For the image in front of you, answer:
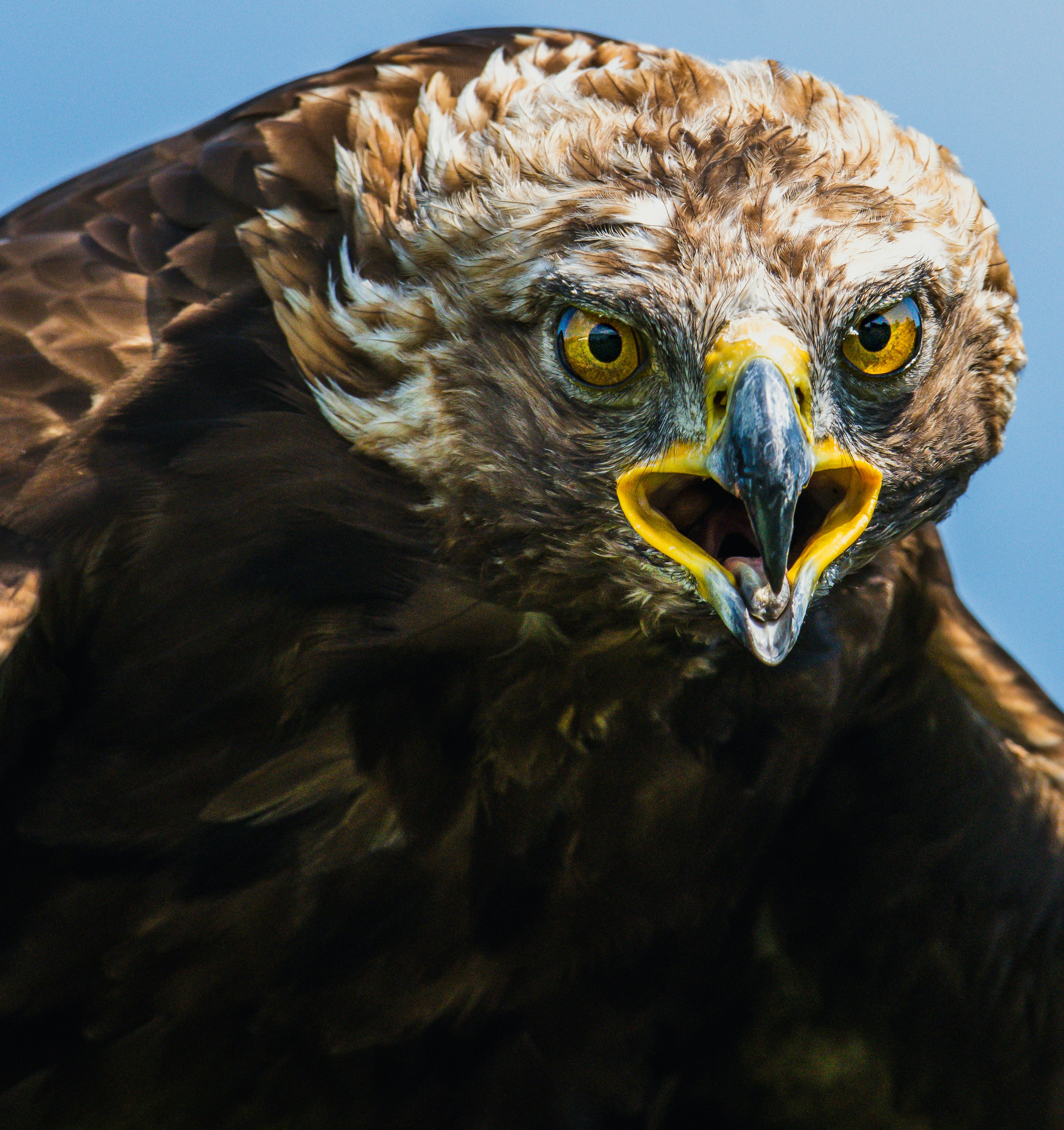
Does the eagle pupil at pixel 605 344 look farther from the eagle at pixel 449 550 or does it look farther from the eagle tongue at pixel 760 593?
the eagle tongue at pixel 760 593

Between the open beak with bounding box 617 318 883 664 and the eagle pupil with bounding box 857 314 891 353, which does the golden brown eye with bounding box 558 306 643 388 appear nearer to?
the open beak with bounding box 617 318 883 664

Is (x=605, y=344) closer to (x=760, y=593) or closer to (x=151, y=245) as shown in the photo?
(x=760, y=593)


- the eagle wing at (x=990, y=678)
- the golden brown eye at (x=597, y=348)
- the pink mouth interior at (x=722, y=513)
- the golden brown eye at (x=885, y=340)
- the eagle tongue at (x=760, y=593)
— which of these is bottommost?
the eagle wing at (x=990, y=678)

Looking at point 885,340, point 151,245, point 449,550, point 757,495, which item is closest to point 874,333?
point 885,340

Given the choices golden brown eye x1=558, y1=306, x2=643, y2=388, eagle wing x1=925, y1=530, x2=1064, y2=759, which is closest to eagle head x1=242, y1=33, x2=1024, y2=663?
golden brown eye x1=558, y1=306, x2=643, y2=388

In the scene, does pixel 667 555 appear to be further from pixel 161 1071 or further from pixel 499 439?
pixel 161 1071

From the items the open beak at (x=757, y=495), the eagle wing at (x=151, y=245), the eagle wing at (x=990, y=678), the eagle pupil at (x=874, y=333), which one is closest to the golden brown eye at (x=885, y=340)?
the eagle pupil at (x=874, y=333)
